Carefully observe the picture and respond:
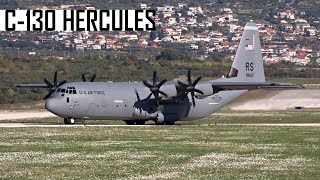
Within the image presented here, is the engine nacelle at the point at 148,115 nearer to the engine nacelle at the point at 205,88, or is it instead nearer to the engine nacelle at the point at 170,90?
the engine nacelle at the point at 170,90

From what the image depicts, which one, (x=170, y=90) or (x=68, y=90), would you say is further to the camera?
(x=170, y=90)

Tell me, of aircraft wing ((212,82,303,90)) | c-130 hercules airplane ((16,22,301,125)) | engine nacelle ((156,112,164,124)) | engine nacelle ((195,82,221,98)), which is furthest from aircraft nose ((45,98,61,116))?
aircraft wing ((212,82,303,90))

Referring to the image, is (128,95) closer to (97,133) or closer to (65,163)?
(97,133)

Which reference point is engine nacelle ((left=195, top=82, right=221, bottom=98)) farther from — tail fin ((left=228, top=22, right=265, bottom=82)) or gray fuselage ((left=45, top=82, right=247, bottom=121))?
tail fin ((left=228, top=22, right=265, bottom=82))

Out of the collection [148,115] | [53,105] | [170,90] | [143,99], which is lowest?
[148,115]

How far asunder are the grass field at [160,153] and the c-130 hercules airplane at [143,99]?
4.87 metres

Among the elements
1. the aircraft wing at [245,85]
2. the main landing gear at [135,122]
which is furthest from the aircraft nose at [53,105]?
the aircraft wing at [245,85]

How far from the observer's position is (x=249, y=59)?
216ft

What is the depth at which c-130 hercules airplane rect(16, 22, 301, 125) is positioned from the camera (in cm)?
5759

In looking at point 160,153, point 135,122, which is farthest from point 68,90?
point 160,153

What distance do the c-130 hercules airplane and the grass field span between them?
4.87 meters

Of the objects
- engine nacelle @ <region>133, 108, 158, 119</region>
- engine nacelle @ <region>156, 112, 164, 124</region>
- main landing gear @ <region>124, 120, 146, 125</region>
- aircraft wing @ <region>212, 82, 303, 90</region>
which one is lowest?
main landing gear @ <region>124, 120, 146, 125</region>

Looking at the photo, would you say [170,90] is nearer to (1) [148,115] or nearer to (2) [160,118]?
(2) [160,118]

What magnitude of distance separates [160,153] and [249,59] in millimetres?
30376
